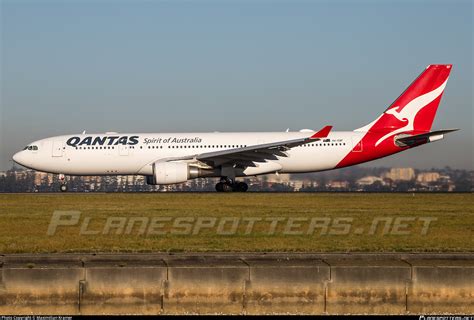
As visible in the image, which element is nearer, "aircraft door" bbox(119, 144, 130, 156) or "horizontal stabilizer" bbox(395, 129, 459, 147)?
"horizontal stabilizer" bbox(395, 129, 459, 147)

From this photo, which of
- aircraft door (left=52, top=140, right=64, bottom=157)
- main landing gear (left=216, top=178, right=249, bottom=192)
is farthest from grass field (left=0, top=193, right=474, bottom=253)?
aircraft door (left=52, top=140, right=64, bottom=157)

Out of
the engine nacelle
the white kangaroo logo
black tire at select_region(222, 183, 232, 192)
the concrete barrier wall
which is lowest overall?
the concrete barrier wall

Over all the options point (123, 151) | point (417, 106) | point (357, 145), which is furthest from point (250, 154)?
point (417, 106)

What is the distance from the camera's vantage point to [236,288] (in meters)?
15.2

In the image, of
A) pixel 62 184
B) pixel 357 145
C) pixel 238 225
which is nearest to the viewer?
pixel 238 225

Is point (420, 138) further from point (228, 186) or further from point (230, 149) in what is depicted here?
point (228, 186)

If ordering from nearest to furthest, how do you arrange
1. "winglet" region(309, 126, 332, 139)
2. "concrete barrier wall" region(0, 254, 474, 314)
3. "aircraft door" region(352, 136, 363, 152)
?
1. "concrete barrier wall" region(0, 254, 474, 314)
2. "winglet" region(309, 126, 332, 139)
3. "aircraft door" region(352, 136, 363, 152)

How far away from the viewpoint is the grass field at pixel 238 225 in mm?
18656

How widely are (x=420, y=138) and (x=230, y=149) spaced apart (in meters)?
10.5

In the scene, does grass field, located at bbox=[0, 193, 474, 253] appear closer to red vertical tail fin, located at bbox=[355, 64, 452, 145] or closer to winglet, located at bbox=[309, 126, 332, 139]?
winglet, located at bbox=[309, 126, 332, 139]

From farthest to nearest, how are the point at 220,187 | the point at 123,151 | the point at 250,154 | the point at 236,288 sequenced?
the point at 123,151
the point at 220,187
the point at 250,154
the point at 236,288

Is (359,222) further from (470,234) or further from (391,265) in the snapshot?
(391,265)

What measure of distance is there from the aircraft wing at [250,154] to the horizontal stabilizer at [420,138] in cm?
567

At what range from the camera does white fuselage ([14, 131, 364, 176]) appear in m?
42.4
